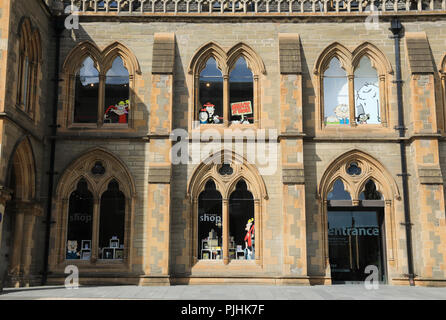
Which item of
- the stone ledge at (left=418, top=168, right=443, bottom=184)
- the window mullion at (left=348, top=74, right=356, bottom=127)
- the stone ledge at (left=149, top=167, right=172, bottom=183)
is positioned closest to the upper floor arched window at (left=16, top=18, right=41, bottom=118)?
the stone ledge at (left=149, top=167, right=172, bottom=183)

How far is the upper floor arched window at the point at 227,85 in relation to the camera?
2019 centimetres

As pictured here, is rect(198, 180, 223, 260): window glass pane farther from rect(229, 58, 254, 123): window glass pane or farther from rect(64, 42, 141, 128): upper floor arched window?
rect(64, 42, 141, 128): upper floor arched window

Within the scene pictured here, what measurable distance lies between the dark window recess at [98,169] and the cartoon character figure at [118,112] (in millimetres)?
1791

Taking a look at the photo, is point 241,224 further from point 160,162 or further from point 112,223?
point 112,223

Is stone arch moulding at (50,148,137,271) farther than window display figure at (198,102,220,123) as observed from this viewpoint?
No

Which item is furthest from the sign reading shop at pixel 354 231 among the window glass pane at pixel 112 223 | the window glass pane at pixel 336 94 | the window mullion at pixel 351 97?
the window glass pane at pixel 112 223

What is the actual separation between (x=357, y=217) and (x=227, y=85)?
7124 millimetres

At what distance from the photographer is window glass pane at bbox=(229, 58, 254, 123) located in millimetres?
20250

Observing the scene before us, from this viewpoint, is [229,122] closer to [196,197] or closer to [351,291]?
[196,197]

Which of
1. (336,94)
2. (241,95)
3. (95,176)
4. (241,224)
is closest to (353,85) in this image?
(336,94)

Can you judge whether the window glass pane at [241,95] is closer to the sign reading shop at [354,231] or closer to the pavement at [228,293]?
the sign reading shop at [354,231]

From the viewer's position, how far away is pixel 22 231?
17812mm

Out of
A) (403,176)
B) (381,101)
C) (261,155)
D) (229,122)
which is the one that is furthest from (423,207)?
(229,122)

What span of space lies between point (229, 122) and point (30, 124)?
24.0 ft
